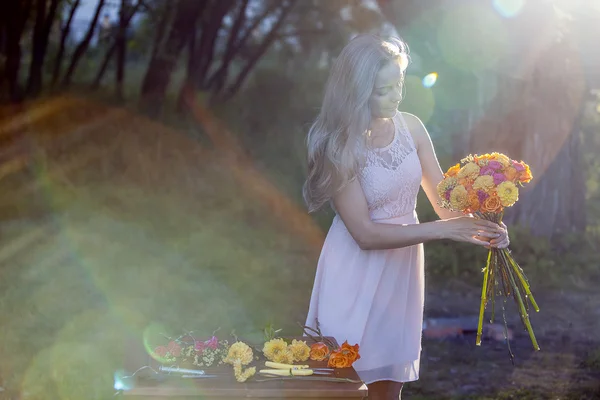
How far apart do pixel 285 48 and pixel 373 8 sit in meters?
2.43

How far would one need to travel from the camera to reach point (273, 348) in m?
2.96

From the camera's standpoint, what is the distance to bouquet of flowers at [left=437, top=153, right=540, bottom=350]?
130 inches

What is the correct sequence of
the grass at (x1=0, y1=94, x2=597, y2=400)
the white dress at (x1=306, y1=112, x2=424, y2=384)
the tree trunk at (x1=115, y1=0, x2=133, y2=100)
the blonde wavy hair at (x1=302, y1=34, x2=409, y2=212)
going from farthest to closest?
the tree trunk at (x1=115, y1=0, x2=133, y2=100)
the grass at (x1=0, y1=94, x2=597, y2=400)
the white dress at (x1=306, y1=112, x2=424, y2=384)
the blonde wavy hair at (x1=302, y1=34, x2=409, y2=212)

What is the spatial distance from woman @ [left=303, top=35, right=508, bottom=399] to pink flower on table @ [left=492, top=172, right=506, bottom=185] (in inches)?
6.3

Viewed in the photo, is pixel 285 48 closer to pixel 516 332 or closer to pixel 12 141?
pixel 12 141

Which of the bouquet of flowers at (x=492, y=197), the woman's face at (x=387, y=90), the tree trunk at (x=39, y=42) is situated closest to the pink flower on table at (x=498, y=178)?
the bouquet of flowers at (x=492, y=197)

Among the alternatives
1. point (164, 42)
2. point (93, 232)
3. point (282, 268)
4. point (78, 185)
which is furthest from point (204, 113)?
point (282, 268)

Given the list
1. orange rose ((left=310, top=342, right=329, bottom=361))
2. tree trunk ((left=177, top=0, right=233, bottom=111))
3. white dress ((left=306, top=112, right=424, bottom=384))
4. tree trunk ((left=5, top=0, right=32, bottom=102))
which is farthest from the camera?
tree trunk ((left=177, top=0, right=233, bottom=111))

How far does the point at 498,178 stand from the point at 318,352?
3.16 feet

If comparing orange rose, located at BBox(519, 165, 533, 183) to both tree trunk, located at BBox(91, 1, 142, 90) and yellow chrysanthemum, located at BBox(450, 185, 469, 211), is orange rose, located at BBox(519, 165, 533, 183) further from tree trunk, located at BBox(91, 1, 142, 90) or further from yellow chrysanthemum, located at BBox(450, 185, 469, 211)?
tree trunk, located at BBox(91, 1, 142, 90)

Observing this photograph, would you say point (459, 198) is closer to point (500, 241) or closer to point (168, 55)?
point (500, 241)

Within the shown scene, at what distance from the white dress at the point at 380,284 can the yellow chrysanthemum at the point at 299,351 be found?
1.54ft

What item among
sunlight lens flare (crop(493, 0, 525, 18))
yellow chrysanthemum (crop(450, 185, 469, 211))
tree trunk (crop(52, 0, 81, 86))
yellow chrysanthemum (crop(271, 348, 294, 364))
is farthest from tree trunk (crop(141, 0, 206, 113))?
yellow chrysanthemum (crop(271, 348, 294, 364))

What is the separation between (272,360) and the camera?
9.64 feet
